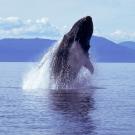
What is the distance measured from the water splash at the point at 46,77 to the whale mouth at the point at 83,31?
2.02 m

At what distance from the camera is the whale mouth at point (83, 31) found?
148 feet

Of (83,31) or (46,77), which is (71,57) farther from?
(83,31)

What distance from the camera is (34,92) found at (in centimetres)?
4900

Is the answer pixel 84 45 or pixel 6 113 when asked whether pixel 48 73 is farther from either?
pixel 6 113

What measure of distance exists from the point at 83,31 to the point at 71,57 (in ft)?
11.0

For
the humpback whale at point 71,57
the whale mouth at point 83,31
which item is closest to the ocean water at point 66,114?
the humpback whale at point 71,57

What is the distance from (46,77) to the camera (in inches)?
1948

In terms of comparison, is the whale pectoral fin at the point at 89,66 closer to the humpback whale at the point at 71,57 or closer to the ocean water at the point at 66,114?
the humpback whale at the point at 71,57

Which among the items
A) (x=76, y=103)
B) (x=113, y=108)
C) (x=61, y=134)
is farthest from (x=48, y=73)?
(x=61, y=134)

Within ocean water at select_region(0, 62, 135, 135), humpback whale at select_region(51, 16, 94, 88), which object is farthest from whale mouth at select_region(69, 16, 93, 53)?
ocean water at select_region(0, 62, 135, 135)

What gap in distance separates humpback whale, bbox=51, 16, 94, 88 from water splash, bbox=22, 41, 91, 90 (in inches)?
23.3

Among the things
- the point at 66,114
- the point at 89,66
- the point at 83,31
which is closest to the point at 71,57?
the point at 89,66

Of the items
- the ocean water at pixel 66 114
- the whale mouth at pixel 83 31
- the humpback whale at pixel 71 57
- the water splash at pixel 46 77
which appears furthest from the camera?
the water splash at pixel 46 77

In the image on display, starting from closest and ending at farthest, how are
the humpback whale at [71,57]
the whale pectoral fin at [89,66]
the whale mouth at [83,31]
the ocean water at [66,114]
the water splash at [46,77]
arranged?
the ocean water at [66,114]
the whale mouth at [83,31]
the humpback whale at [71,57]
the whale pectoral fin at [89,66]
the water splash at [46,77]
